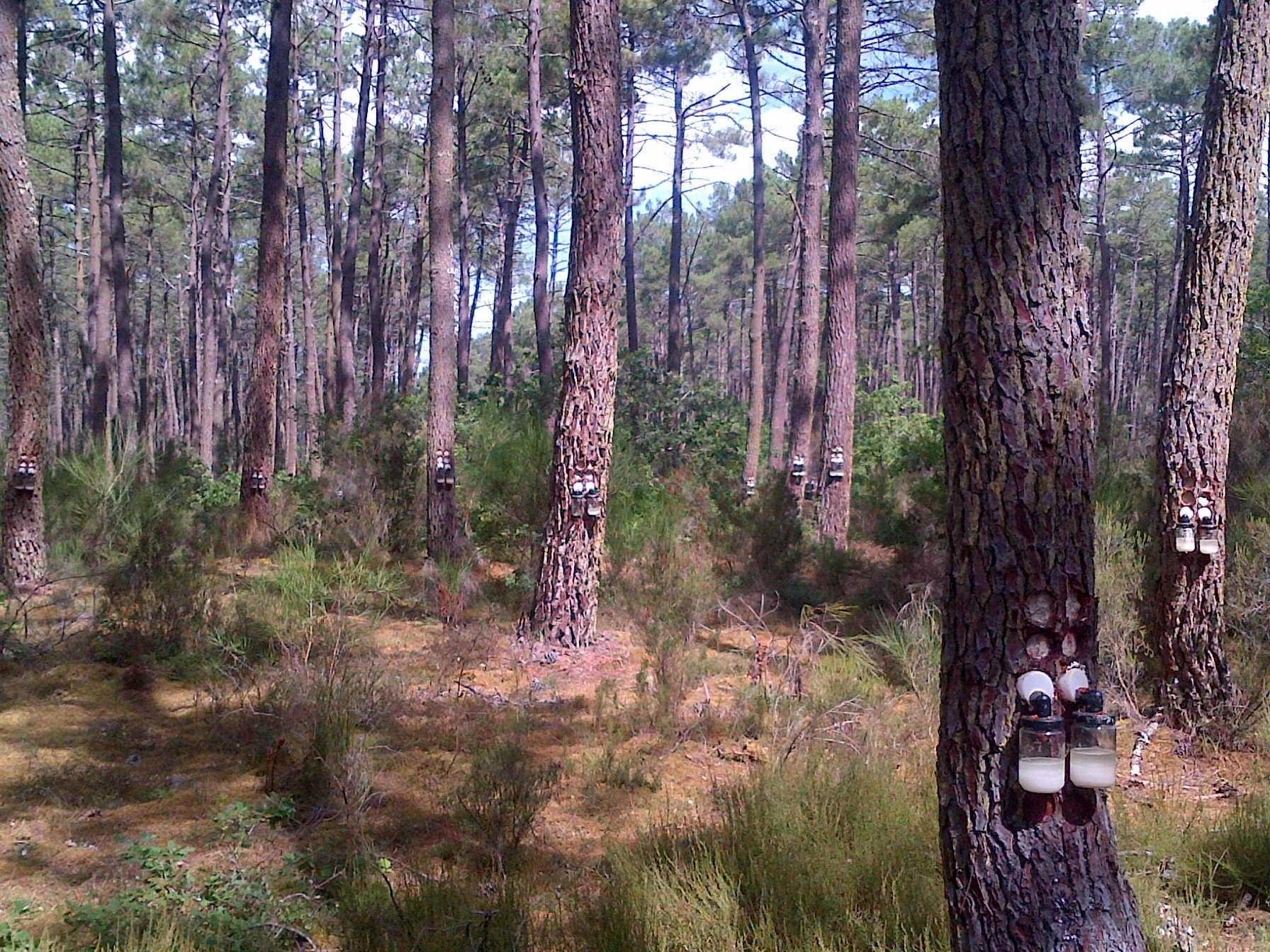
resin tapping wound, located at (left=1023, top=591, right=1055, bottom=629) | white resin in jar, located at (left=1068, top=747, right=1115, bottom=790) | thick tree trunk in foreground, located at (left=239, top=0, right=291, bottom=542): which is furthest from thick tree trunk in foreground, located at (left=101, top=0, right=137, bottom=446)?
white resin in jar, located at (left=1068, top=747, right=1115, bottom=790)

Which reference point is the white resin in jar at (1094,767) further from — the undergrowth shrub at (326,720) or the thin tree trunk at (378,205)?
the thin tree trunk at (378,205)

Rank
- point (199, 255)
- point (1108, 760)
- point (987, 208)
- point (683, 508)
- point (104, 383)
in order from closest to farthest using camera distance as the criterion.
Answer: point (1108, 760) < point (987, 208) < point (683, 508) < point (104, 383) < point (199, 255)

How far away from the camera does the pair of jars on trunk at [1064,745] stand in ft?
6.79

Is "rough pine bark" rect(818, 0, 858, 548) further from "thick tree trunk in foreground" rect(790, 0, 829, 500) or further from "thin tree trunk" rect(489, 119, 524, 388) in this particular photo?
"thin tree trunk" rect(489, 119, 524, 388)

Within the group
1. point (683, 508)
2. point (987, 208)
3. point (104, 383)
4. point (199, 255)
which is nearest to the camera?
point (987, 208)

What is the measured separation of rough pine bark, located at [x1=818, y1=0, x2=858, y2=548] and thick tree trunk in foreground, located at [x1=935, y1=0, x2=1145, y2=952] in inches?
342

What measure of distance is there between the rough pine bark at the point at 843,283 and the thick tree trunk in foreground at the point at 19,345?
763cm

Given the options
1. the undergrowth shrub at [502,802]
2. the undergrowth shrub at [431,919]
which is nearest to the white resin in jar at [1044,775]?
the undergrowth shrub at [431,919]

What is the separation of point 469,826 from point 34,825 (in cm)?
183

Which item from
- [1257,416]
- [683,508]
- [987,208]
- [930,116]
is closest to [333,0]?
[930,116]

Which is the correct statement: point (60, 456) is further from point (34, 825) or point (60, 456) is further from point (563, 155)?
point (563, 155)

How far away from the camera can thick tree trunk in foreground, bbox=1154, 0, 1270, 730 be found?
16.1ft

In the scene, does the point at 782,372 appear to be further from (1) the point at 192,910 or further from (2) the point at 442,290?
(1) the point at 192,910

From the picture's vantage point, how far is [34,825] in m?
4.05
